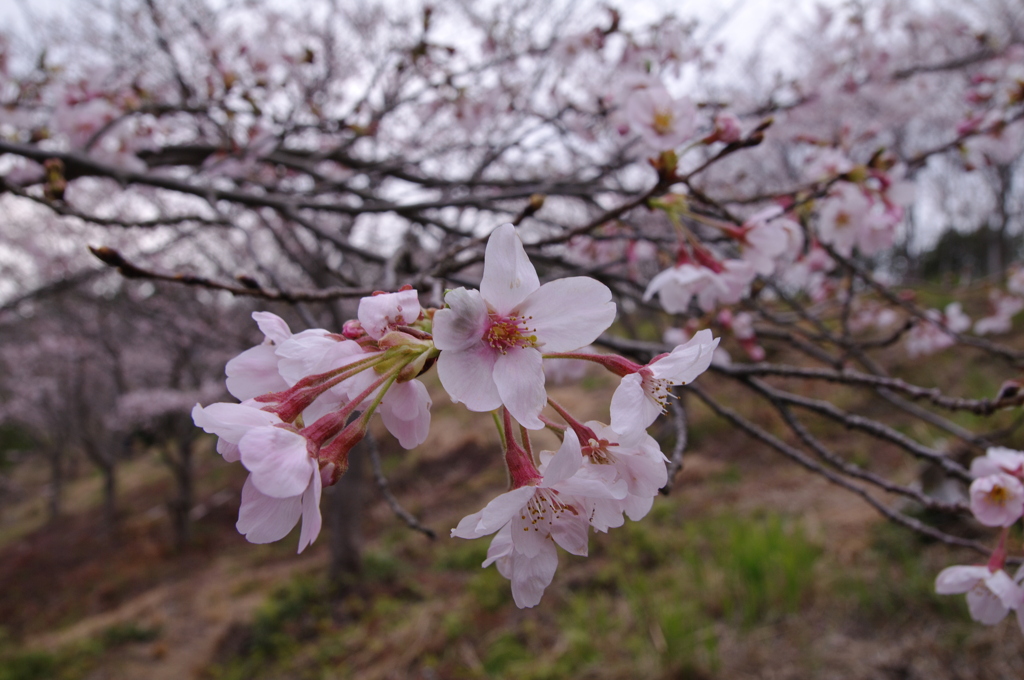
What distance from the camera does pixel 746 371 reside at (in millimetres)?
1146

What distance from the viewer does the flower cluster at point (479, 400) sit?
A: 511mm

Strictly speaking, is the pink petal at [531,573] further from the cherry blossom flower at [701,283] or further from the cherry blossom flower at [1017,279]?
the cherry blossom flower at [1017,279]

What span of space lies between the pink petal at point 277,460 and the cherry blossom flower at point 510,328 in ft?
0.52

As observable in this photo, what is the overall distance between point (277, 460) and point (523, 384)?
0.82 feet

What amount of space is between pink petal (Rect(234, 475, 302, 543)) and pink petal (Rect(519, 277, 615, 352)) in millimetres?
319

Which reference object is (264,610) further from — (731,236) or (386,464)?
(731,236)

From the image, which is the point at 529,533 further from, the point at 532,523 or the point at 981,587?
the point at 981,587

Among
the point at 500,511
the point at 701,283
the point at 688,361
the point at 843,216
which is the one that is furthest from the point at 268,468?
the point at 843,216

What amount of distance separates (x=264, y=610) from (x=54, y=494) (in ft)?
31.6

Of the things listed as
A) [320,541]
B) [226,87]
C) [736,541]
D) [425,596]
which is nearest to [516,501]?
[226,87]

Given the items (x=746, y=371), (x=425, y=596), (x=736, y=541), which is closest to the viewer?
(x=746, y=371)

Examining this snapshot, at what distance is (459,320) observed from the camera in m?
0.51

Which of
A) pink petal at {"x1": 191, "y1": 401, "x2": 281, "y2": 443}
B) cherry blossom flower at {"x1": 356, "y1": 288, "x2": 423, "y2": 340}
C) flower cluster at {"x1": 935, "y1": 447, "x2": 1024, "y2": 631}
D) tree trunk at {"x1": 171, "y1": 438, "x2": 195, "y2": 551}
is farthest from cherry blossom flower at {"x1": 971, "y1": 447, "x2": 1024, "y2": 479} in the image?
tree trunk at {"x1": 171, "y1": 438, "x2": 195, "y2": 551}

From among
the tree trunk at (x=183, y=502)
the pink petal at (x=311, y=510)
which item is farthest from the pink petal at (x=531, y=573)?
the tree trunk at (x=183, y=502)
